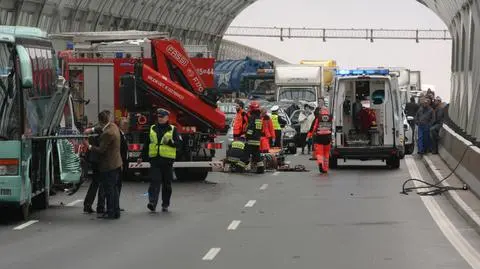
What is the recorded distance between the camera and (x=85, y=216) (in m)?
19.6

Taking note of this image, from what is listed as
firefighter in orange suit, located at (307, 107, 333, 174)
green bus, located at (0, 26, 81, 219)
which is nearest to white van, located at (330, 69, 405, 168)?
firefighter in orange suit, located at (307, 107, 333, 174)

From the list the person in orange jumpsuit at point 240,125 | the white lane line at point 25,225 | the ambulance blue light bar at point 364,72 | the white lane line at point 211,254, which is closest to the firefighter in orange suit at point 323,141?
the ambulance blue light bar at point 364,72

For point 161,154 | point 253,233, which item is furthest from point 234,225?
point 161,154

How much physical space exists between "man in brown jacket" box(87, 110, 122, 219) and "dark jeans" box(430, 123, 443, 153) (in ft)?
63.0

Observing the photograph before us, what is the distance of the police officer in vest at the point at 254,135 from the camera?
29.2 meters

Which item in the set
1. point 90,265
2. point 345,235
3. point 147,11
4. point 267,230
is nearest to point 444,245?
point 345,235

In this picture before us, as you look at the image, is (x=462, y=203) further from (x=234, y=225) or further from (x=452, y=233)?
(x=234, y=225)

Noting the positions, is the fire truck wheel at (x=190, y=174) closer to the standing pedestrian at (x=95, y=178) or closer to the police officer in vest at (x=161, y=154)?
the standing pedestrian at (x=95, y=178)

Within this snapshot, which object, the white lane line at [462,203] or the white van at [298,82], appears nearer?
the white lane line at [462,203]

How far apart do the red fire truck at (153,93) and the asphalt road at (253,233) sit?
2145mm

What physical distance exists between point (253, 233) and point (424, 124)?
20.7m

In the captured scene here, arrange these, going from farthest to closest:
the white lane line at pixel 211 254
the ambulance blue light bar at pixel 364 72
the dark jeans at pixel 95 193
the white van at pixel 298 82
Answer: the white van at pixel 298 82, the ambulance blue light bar at pixel 364 72, the dark jeans at pixel 95 193, the white lane line at pixel 211 254

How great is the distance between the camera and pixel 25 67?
1766cm

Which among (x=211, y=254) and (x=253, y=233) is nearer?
(x=211, y=254)
